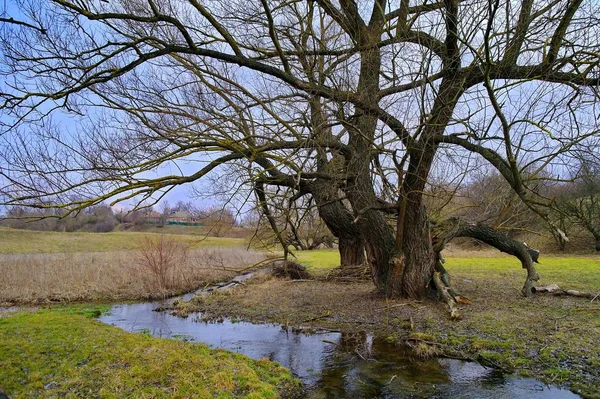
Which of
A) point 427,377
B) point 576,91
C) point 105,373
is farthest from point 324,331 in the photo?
point 576,91

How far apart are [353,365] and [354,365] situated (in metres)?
0.02

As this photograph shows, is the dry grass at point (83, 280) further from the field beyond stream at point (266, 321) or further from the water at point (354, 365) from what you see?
the water at point (354, 365)

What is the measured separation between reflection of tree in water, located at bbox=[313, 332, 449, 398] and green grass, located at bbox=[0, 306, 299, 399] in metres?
0.74

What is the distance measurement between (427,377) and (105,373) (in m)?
4.71

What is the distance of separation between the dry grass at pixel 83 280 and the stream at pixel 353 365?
385cm

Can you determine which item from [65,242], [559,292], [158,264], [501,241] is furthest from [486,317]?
[65,242]

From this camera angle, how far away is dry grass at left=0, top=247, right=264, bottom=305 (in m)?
14.7

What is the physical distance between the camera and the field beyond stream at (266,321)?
5633 mm

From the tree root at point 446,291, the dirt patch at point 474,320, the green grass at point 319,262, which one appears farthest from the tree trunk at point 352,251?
the tree root at point 446,291

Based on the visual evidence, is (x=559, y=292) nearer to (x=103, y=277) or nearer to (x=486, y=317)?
(x=486, y=317)

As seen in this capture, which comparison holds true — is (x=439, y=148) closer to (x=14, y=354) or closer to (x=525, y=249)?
(x=525, y=249)

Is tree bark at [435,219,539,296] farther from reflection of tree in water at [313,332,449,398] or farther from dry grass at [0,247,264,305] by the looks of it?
dry grass at [0,247,264,305]

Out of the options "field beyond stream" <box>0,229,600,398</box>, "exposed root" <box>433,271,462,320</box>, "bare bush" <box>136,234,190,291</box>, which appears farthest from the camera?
"bare bush" <box>136,234,190,291</box>

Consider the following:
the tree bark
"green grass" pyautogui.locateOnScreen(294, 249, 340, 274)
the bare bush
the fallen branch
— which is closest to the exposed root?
the tree bark
